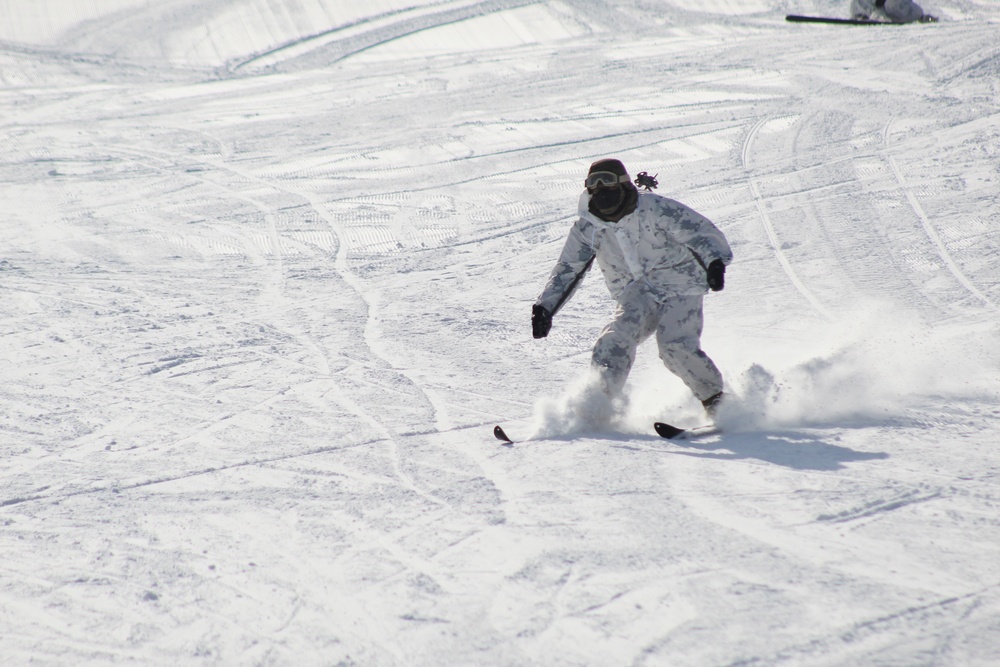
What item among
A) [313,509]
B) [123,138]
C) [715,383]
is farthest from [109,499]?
[123,138]

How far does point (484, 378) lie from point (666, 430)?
4.63 ft

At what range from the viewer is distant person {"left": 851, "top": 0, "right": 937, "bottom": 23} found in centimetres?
1527

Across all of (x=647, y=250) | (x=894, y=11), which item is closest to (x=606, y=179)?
(x=647, y=250)

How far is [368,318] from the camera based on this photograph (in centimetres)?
655

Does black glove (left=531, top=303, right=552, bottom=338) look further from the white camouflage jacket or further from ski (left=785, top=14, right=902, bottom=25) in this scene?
ski (left=785, top=14, right=902, bottom=25)

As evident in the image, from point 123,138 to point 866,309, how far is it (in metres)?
9.00

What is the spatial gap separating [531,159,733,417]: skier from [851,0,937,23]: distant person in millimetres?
12897

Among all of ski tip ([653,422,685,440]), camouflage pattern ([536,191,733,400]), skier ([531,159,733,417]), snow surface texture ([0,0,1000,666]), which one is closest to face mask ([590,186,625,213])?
skier ([531,159,733,417])

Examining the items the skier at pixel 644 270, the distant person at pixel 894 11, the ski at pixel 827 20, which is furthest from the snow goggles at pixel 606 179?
the distant person at pixel 894 11

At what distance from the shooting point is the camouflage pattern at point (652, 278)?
14.4ft

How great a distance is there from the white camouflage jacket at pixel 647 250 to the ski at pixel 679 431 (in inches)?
24.9

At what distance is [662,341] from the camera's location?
4441 mm

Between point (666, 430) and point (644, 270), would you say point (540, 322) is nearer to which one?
point (644, 270)

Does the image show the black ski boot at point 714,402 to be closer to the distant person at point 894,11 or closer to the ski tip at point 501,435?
the ski tip at point 501,435
